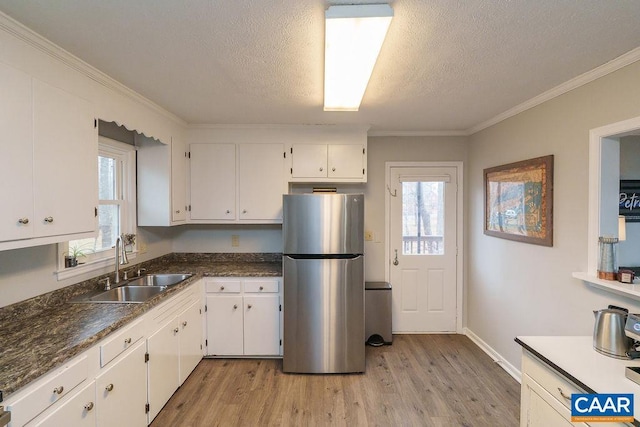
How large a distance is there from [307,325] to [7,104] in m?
2.42

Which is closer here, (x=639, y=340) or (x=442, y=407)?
(x=639, y=340)

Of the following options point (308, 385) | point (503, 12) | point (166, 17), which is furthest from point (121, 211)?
point (503, 12)

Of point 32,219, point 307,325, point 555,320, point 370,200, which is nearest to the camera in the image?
point 32,219

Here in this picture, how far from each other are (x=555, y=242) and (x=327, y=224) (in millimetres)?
1766

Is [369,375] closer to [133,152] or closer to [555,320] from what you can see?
[555,320]

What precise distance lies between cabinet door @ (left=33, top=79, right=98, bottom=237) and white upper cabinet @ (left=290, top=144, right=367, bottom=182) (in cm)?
179

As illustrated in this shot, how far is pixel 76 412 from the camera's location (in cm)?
137

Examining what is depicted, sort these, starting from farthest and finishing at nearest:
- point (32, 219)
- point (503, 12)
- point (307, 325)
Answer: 1. point (307, 325)
2. point (32, 219)
3. point (503, 12)

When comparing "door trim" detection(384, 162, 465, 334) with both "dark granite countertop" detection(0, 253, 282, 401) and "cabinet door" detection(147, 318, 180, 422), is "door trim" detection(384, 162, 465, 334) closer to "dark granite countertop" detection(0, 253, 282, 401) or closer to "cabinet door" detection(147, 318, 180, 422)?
"dark granite countertop" detection(0, 253, 282, 401)

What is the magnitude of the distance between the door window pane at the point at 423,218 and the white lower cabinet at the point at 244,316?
1682mm

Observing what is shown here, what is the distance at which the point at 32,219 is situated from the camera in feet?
4.82

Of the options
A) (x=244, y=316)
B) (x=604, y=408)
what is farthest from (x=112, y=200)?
(x=604, y=408)

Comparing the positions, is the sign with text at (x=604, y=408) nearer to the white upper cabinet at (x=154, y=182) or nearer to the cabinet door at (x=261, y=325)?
the cabinet door at (x=261, y=325)

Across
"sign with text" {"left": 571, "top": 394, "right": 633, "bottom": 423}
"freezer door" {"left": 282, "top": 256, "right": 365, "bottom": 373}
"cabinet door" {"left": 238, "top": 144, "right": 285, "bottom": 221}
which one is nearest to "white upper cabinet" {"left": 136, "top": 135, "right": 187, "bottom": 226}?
"cabinet door" {"left": 238, "top": 144, "right": 285, "bottom": 221}
